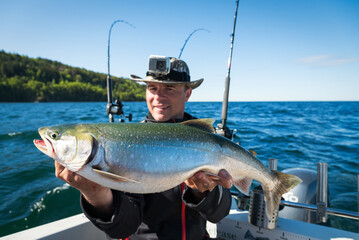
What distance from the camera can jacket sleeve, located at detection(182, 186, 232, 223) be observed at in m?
2.24

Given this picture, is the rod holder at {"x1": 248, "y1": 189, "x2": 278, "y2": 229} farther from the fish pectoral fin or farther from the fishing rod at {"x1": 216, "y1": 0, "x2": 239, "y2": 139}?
the fish pectoral fin

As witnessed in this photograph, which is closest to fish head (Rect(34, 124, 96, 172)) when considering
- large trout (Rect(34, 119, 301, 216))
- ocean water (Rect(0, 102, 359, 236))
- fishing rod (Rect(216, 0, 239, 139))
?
large trout (Rect(34, 119, 301, 216))

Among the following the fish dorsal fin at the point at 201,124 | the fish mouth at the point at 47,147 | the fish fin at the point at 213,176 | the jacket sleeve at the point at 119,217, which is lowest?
the jacket sleeve at the point at 119,217

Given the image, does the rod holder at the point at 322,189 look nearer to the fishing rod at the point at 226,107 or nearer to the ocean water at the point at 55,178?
the fishing rod at the point at 226,107

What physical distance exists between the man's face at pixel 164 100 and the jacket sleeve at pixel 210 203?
1.07 metres

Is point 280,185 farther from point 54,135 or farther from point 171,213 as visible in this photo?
point 54,135

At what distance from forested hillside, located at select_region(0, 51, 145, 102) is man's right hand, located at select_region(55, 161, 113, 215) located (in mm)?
61995

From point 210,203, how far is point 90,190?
1.21 metres

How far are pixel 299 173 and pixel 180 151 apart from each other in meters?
5.02

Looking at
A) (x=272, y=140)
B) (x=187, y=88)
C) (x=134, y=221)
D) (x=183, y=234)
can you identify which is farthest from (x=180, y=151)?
(x=272, y=140)

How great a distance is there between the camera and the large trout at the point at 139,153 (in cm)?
157

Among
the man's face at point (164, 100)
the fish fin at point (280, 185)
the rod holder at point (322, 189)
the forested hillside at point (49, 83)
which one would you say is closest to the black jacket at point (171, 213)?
the fish fin at point (280, 185)

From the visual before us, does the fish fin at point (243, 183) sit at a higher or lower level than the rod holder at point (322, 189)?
higher

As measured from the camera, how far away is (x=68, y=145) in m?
1.58
